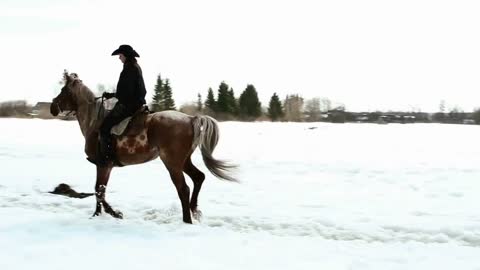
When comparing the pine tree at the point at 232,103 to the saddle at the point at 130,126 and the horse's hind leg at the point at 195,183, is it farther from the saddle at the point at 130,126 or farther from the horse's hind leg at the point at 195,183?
the saddle at the point at 130,126

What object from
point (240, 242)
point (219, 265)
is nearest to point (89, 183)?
point (240, 242)

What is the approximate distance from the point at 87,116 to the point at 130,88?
989mm

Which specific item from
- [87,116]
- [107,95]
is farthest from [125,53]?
→ [87,116]

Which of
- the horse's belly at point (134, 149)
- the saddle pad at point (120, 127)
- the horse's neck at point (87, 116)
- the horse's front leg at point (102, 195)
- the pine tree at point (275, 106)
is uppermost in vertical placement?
the pine tree at point (275, 106)

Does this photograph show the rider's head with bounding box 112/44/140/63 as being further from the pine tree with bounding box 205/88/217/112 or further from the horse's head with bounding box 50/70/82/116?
the pine tree with bounding box 205/88/217/112

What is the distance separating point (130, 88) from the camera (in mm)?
6938

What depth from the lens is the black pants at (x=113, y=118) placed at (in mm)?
6898

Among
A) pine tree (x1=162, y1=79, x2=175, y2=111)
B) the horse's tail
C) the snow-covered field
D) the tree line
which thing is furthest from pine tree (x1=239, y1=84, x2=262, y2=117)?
the horse's tail

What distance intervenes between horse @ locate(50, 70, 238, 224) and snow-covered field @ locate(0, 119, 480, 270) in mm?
391

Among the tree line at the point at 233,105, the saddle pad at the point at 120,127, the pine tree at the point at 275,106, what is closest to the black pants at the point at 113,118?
the saddle pad at the point at 120,127

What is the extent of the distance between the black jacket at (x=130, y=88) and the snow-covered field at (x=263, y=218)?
1.76m

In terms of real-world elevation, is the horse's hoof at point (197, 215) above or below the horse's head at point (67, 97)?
below

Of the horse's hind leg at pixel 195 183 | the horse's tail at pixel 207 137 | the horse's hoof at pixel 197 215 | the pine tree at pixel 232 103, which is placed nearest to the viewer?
the horse's tail at pixel 207 137

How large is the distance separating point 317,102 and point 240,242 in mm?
114054
